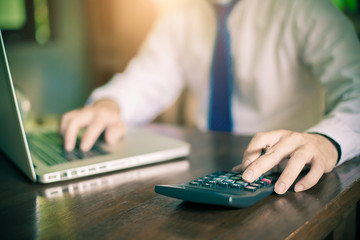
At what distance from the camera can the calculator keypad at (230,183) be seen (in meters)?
0.48

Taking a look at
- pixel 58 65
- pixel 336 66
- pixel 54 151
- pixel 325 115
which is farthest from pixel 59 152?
pixel 58 65

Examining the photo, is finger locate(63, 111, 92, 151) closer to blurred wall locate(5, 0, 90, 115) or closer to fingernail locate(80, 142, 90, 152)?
fingernail locate(80, 142, 90, 152)

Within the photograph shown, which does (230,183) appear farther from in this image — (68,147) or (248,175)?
(68,147)

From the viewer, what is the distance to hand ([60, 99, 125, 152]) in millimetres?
751

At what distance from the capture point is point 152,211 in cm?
49

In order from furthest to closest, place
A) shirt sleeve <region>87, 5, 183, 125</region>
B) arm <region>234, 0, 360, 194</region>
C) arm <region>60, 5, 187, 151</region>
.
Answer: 1. shirt sleeve <region>87, 5, 183, 125</region>
2. arm <region>60, 5, 187, 151</region>
3. arm <region>234, 0, 360, 194</region>

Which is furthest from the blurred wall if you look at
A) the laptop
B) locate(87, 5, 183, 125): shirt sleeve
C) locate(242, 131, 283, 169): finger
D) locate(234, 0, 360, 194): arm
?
locate(242, 131, 283, 169): finger

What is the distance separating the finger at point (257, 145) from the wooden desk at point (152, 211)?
7cm

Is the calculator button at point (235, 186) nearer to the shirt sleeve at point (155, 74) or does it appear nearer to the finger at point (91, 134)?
the finger at point (91, 134)

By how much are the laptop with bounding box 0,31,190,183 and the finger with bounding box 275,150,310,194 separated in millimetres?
265

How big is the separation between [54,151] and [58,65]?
2802mm

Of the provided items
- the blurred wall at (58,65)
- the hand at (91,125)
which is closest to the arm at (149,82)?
the hand at (91,125)

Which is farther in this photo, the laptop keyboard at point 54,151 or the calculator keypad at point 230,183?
the laptop keyboard at point 54,151

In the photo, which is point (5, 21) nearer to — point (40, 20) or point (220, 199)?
point (40, 20)
